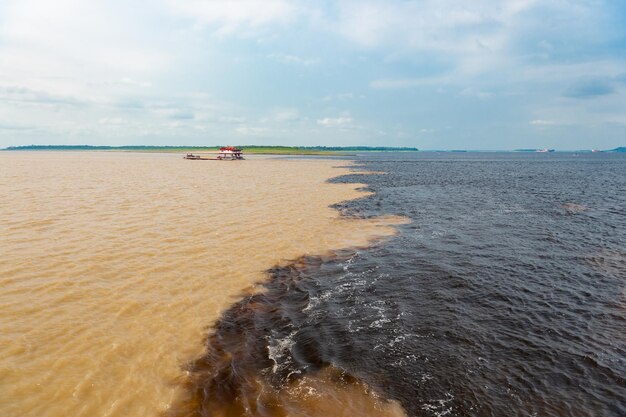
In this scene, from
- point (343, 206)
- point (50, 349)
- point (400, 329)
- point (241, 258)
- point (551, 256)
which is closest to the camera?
point (50, 349)

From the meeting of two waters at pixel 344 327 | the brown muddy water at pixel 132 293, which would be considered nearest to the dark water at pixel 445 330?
the meeting of two waters at pixel 344 327

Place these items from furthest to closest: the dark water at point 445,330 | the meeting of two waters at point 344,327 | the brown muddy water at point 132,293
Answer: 1. the dark water at point 445,330
2. the meeting of two waters at point 344,327
3. the brown muddy water at point 132,293

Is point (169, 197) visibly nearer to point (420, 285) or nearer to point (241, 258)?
point (241, 258)

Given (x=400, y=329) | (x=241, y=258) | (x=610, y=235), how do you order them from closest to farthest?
(x=400, y=329)
(x=241, y=258)
(x=610, y=235)

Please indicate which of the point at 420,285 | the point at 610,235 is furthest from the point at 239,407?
the point at 610,235

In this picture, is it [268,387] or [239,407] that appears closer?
[239,407]

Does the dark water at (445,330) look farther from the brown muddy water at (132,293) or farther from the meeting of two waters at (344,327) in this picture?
the brown muddy water at (132,293)
